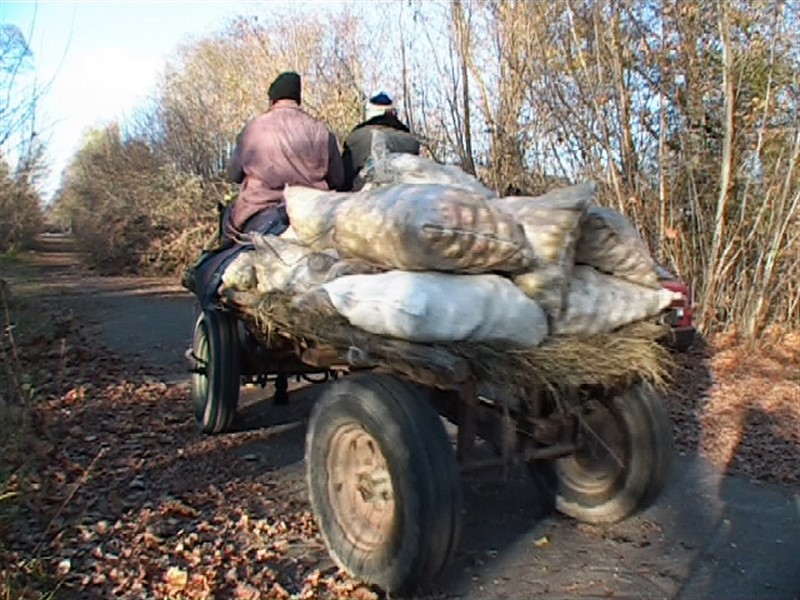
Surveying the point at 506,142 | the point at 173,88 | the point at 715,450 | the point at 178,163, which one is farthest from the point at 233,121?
the point at 715,450

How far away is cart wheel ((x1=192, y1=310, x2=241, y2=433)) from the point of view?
18.5 feet

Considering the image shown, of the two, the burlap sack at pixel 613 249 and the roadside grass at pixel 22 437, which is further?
the burlap sack at pixel 613 249

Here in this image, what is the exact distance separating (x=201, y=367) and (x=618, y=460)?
9.87ft

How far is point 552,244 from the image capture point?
13.0 ft

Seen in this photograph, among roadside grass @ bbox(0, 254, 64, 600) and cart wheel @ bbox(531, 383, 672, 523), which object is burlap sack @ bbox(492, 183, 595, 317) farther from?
roadside grass @ bbox(0, 254, 64, 600)

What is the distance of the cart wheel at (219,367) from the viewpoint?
562 centimetres

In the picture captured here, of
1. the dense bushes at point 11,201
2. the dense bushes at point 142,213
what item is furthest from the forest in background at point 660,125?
the dense bushes at point 142,213

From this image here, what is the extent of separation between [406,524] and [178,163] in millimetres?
19458

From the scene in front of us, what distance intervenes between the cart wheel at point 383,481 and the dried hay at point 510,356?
16cm

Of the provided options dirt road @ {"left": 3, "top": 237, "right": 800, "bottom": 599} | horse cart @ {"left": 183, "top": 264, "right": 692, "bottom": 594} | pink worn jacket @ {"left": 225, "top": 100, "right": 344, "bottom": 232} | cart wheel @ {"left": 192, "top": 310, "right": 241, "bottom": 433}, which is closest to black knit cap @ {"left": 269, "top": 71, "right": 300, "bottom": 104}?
pink worn jacket @ {"left": 225, "top": 100, "right": 344, "bottom": 232}

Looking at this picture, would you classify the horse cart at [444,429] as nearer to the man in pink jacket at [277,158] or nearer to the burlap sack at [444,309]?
the burlap sack at [444,309]

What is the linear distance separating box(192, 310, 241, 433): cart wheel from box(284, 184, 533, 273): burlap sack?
1.81m

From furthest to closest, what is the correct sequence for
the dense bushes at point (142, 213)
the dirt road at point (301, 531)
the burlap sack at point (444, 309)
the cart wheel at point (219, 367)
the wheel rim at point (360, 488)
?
the dense bushes at point (142, 213)
the cart wheel at point (219, 367)
the dirt road at point (301, 531)
the wheel rim at point (360, 488)
the burlap sack at point (444, 309)

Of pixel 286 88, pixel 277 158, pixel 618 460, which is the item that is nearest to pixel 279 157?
pixel 277 158
